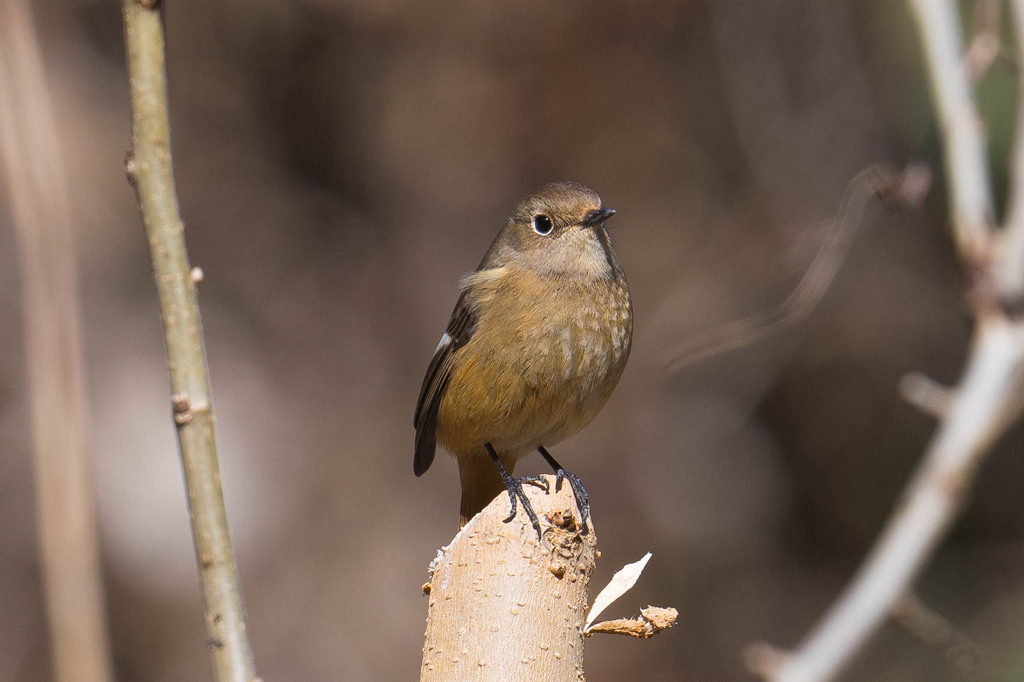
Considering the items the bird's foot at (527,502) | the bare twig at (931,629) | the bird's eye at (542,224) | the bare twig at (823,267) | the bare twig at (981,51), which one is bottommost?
the bare twig at (931,629)

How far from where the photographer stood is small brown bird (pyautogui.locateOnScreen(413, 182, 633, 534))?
10.9 ft

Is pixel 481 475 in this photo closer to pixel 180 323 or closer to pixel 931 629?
pixel 931 629

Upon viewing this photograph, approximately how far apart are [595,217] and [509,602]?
7.11 feet

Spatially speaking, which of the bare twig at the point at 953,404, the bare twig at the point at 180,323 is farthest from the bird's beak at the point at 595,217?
the bare twig at the point at 180,323

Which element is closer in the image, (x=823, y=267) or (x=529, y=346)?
(x=823, y=267)

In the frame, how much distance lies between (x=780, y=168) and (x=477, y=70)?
2218 millimetres

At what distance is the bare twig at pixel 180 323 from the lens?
47.4 inches

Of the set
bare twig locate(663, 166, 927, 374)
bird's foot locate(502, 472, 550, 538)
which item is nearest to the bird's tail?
bare twig locate(663, 166, 927, 374)

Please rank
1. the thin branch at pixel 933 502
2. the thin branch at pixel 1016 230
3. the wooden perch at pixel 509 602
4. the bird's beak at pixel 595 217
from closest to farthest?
the wooden perch at pixel 509 602 → the thin branch at pixel 933 502 → the thin branch at pixel 1016 230 → the bird's beak at pixel 595 217

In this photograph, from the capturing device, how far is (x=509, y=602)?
1.61m

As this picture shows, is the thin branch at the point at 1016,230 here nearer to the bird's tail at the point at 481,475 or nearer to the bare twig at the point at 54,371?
the bare twig at the point at 54,371

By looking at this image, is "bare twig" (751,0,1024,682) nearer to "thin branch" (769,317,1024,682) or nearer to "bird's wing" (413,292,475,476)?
"thin branch" (769,317,1024,682)

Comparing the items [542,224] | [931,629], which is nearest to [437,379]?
[542,224]

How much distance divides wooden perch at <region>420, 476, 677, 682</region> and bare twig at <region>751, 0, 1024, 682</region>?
38 centimetres
